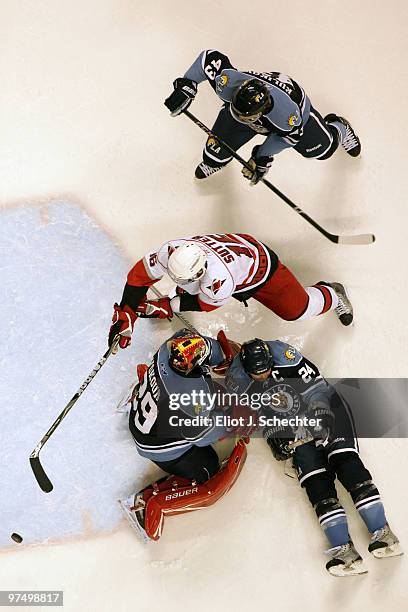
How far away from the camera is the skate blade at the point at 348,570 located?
3.86 metres

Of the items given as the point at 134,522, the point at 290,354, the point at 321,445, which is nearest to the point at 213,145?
the point at 290,354

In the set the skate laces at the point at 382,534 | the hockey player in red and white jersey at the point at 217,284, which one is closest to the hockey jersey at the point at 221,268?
the hockey player in red and white jersey at the point at 217,284

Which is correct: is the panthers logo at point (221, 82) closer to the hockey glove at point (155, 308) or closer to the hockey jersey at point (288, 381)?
the hockey glove at point (155, 308)

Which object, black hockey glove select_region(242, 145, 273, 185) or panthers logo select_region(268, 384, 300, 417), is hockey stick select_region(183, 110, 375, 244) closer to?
black hockey glove select_region(242, 145, 273, 185)

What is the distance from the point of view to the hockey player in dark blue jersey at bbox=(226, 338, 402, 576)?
149 inches

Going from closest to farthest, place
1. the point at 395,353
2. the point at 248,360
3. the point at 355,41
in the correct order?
the point at 248,360
the point at 395,353
the point at 355,41

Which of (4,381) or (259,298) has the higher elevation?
(259,298)

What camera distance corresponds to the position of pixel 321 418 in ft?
12.4

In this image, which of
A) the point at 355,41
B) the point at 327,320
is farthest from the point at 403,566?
the point at 355,41

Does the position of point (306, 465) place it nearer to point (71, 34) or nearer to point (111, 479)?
point (111, 479)

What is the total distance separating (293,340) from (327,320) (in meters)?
0.25

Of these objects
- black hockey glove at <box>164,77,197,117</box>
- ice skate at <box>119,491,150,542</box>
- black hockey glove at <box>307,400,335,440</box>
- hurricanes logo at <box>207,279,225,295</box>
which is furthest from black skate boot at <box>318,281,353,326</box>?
ice skate at <box>119,491,150,542</box>

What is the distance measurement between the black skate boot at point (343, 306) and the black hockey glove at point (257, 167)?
783 mm

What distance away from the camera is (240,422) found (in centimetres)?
402
